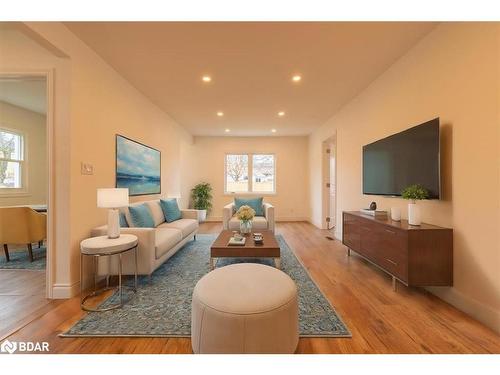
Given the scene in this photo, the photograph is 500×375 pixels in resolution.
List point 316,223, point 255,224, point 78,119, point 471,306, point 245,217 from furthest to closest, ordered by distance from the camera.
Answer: point 316,223
point 255,224
point 245,217
point 78,119
point 471,306

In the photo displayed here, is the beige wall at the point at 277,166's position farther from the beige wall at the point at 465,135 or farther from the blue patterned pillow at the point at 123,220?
the beige wall at the point at 465,135

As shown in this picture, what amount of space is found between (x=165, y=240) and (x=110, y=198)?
86 cm

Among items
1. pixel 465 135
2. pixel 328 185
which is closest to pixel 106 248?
pixel 465 135

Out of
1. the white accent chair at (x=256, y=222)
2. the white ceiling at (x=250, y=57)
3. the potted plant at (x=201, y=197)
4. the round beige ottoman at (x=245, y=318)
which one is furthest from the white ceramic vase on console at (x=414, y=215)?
the potted plant at (x=201, y=197)

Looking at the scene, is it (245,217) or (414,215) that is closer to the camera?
(414,215)

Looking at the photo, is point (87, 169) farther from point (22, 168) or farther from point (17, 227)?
point (22, 168)

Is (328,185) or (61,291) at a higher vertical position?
(328,185)

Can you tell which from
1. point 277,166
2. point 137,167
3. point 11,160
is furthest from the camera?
point 277,166

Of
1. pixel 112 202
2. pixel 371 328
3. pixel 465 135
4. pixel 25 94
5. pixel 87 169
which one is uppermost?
pixel 25 94

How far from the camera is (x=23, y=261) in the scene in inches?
117

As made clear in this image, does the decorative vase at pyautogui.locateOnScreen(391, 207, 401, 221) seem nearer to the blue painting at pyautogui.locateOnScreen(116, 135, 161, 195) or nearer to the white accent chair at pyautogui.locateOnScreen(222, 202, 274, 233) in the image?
the white accent chair at pyautogui.locateOnScreen(222, 202, 274, 233)
